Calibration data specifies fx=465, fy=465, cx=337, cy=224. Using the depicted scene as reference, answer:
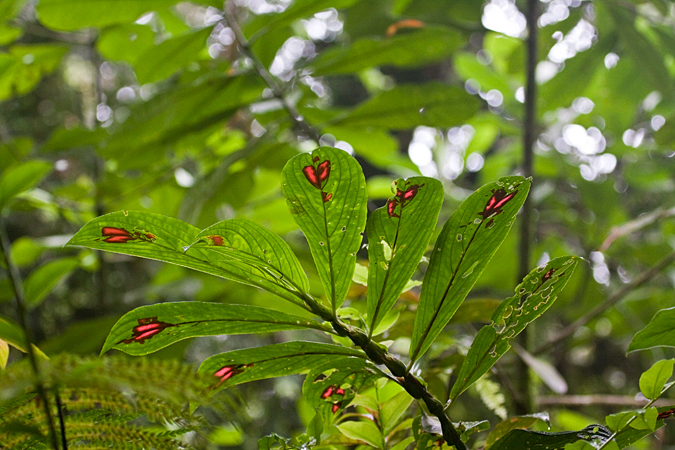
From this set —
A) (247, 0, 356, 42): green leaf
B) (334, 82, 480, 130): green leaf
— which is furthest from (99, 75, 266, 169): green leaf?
(334, 82, 480, 130): green leaf

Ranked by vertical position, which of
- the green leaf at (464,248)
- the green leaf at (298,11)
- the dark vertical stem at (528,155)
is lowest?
the dark vertical stem at (528,155)

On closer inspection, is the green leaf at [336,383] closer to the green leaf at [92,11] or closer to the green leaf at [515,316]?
the green leaf at [515,316]

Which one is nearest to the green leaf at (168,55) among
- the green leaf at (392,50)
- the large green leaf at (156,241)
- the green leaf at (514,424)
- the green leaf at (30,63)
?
the green leaf at (392,50)

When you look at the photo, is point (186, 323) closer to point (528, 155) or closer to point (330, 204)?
point (330, 204)

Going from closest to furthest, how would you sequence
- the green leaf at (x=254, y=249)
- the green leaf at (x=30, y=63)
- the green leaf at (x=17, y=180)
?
the green leaf at (x=254, y=249) → the green leaf at (x=17, y=180) → the green leaf at (x=30, y=63)

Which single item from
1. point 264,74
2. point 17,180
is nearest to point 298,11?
point 264,74

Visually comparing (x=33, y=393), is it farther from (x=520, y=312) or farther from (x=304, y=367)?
(x=520, y=312)

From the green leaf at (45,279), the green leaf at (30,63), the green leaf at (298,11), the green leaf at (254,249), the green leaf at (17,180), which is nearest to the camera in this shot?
the green leaf at (254,249)
